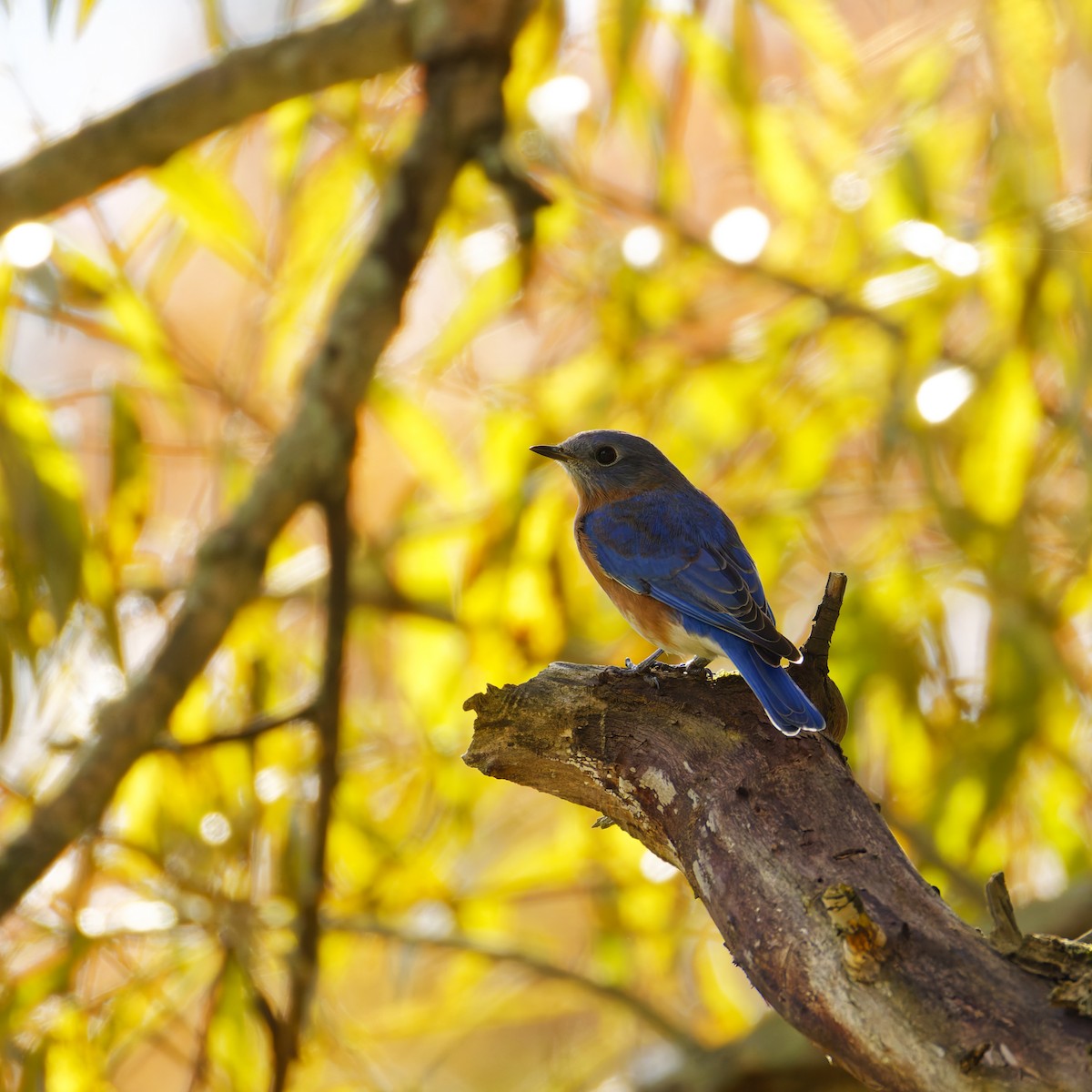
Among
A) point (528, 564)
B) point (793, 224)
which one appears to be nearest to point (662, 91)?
point (793, 224)

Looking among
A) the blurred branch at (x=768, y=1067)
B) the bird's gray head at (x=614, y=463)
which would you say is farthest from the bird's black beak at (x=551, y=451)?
the blurred branch at (x=768, y=1067)

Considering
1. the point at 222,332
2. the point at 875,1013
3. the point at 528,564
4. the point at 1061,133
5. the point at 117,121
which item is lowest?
the point at 875,1013

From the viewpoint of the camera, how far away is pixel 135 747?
8.52ft

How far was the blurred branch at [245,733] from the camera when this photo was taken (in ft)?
8.72

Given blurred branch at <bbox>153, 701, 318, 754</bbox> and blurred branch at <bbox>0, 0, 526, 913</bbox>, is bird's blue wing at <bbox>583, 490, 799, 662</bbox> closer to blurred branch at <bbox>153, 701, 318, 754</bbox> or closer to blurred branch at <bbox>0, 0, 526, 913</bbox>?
blurred branch at <bbox>0, 0, 526, 913</bbox>

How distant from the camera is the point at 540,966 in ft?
10.8

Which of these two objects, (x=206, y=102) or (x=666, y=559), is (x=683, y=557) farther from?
(x=206, y=102)

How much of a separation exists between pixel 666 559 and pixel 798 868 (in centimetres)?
108

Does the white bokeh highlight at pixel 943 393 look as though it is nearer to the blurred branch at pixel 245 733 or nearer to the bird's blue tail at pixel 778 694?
the bird's blue tail at pixel 778 694

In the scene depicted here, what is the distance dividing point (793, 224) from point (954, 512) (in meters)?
1.06

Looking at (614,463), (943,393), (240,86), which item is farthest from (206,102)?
(943,393)

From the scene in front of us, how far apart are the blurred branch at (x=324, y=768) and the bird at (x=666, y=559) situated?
0.56 m

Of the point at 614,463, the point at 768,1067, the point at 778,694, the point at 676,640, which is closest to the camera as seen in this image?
the point at 778,694

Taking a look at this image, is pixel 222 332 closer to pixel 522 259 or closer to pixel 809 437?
pixel 522 259
